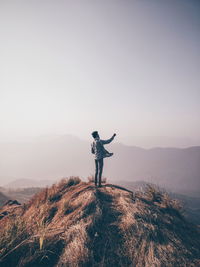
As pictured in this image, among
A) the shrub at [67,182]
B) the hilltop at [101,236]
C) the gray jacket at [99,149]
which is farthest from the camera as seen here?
the shrub at [67,182]

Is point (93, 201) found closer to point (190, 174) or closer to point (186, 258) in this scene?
A: point (186, 258)

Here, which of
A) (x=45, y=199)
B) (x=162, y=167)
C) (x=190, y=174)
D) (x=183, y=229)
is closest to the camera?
(x=183, y=229)

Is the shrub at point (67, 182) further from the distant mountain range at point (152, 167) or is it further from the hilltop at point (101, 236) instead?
the distant mountain range at point (152, 167)

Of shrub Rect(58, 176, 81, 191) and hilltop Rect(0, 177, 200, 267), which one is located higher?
shrub Rect(58, 176, 81, 191)

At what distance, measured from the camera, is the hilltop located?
13.4 feet

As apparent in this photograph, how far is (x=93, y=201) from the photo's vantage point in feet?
18.5

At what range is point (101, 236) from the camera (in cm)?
470

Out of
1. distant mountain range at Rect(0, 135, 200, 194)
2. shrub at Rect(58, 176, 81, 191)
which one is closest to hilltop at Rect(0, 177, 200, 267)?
shrub at Rect(58, 176, 81, 191)

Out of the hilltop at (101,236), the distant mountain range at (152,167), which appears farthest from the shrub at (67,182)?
the distant mountain range at (152,167)

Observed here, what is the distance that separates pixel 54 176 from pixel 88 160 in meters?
38.0

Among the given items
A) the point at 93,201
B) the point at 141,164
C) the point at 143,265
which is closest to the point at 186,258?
the point at 143,265

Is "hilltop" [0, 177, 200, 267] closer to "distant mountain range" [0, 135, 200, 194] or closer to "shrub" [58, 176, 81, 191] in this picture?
"shrub" [58, 176, 81, 191]

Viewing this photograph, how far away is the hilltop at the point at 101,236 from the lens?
4.09 meters

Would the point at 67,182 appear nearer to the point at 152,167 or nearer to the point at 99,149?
the point at 99,149
